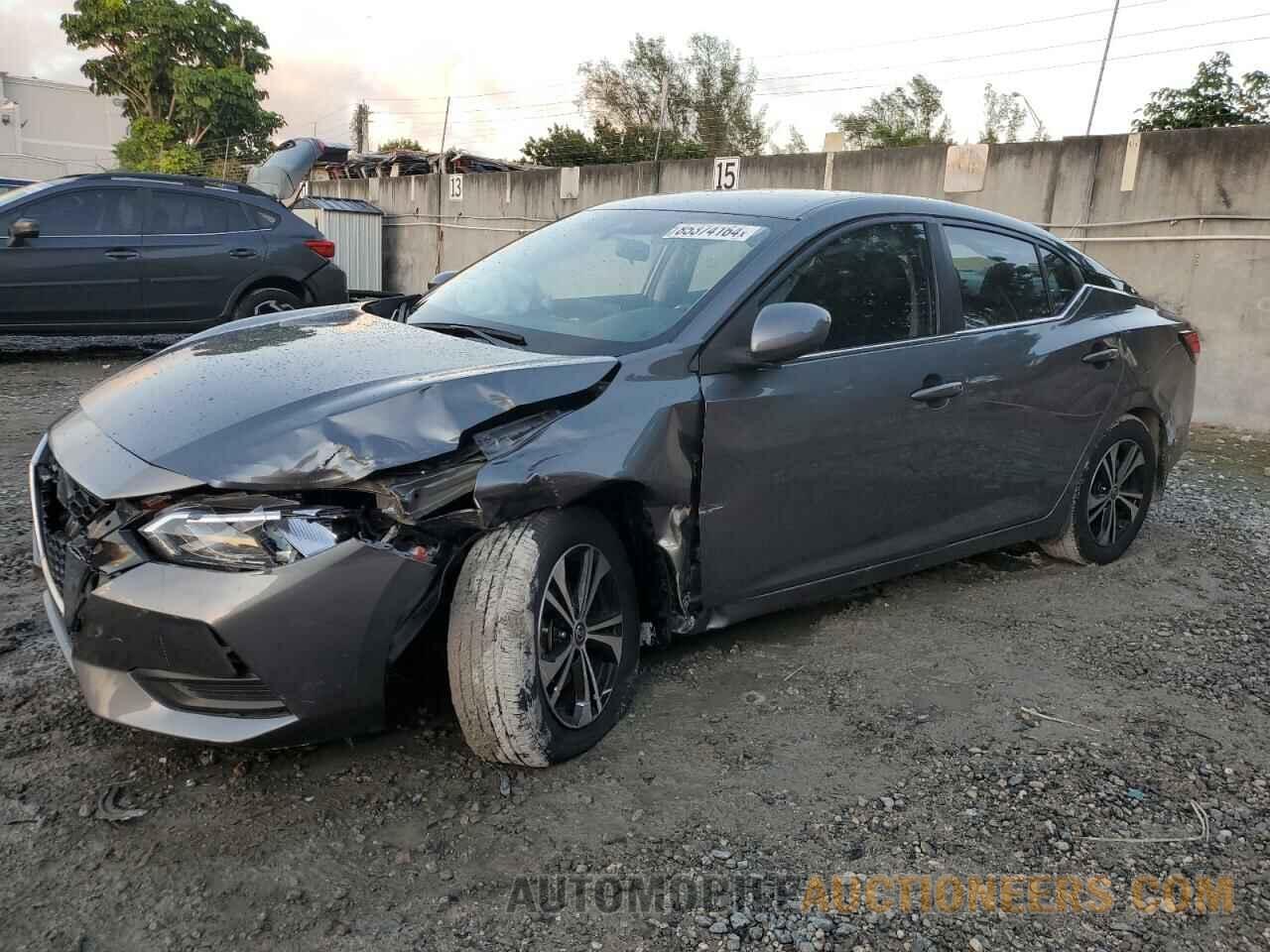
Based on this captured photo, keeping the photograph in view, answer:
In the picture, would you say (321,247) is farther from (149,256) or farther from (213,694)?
(213,694)

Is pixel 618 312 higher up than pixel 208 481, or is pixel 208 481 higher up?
pixel 618 312

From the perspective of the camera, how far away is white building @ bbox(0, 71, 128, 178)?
175ft

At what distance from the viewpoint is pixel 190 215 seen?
30.2 feet

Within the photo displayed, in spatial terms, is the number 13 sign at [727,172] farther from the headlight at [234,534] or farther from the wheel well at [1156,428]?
the headlight at [234,534]

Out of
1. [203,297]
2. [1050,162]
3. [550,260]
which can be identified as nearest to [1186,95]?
[1050,162]

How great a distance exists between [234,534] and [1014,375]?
2.95 metres

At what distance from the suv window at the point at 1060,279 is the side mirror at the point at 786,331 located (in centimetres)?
178

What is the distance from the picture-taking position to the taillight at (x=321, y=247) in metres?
9.78

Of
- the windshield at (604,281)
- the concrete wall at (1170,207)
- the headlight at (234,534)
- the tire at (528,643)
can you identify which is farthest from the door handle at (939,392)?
the concrete wall at (1170,207)

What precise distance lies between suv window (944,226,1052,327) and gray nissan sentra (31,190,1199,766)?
0.06ft

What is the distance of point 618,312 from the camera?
3.31 meters

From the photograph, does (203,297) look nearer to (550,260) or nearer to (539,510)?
(550,260)

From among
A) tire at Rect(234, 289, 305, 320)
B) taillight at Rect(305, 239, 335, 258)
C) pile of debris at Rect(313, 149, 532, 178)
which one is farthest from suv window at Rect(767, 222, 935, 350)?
pile of debris at Rect(313, 149, 532, 178)

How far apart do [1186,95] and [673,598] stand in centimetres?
2277
